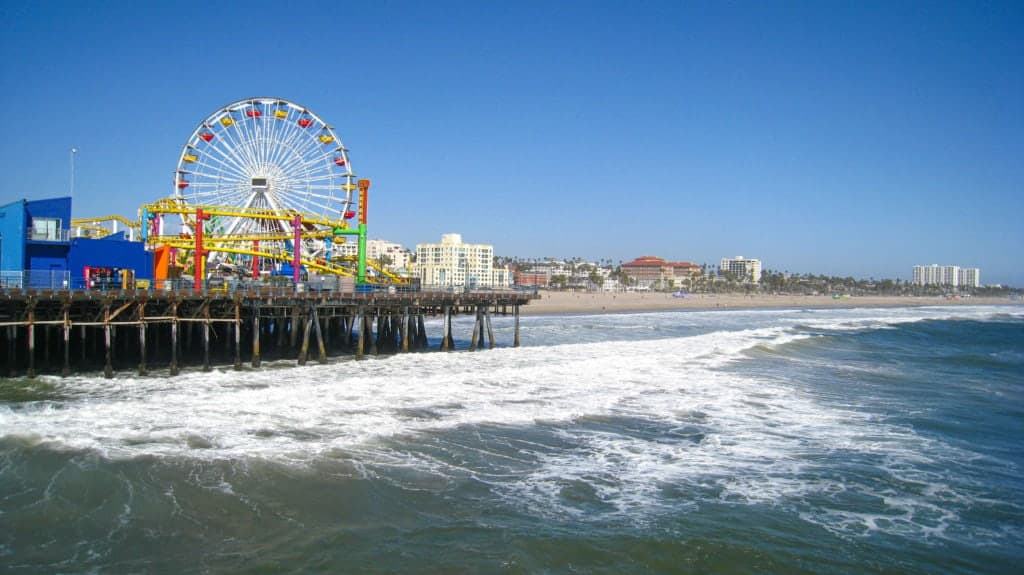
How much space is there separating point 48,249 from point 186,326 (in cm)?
593

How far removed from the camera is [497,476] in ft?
46.0

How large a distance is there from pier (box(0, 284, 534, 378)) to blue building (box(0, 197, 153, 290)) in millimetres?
1976

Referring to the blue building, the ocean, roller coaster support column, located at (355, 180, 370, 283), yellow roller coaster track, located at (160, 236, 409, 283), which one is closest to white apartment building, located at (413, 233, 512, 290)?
yellow roller coaster track, located at (160, 236, 409, 283)

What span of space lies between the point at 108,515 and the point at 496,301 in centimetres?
2533

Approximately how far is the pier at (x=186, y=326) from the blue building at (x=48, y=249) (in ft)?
6.48

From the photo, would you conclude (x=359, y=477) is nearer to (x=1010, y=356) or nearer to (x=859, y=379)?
(x=859, y=379)

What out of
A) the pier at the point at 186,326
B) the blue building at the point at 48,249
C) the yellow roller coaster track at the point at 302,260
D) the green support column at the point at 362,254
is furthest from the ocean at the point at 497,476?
the yellow roller coaster track at the point at 302,260

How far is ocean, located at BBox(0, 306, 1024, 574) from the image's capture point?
34.6 ft

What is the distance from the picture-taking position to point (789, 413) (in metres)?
21.2

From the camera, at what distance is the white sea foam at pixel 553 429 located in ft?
43.8

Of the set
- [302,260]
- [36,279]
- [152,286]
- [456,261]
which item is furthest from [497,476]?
[456,261]

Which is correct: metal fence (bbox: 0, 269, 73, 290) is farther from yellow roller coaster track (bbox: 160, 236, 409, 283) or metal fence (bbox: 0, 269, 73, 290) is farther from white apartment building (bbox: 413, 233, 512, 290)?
white apartment building (bbox: 413, 233, 512, 290)

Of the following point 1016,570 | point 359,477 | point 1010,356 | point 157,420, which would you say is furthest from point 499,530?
point 1010,356

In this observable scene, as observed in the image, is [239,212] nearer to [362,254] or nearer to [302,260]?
[302,260]
